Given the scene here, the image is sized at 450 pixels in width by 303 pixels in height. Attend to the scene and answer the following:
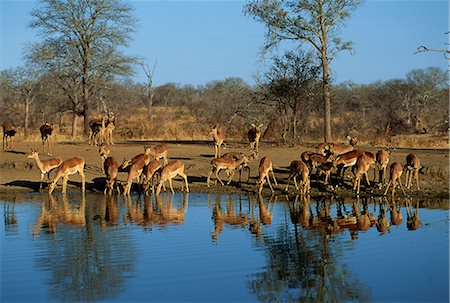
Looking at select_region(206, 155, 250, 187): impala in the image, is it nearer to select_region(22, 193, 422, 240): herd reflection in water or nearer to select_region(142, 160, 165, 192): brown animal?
select_region(22, 193, 422, 240): herd reflection in water

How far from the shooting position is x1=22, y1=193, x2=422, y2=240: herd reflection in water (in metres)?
15.6

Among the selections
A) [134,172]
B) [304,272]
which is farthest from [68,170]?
[304,272]

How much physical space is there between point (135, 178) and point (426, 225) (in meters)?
9.58

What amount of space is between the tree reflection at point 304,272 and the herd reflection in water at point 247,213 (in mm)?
589

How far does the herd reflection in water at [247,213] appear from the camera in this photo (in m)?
15.6

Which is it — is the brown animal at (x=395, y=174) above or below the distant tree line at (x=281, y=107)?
below

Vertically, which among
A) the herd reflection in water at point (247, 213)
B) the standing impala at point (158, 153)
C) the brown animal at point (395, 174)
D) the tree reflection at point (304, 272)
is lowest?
the tree reflection at point (304, 272)

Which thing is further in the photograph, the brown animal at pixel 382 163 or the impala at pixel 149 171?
the impala at pixel 149 171

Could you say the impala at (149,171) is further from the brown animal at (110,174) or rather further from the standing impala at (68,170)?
the standing impala at (68,170)

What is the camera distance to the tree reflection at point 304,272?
1017 cm

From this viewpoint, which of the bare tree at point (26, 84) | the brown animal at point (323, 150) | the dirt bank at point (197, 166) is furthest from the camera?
the bare tree at point (26, 84)

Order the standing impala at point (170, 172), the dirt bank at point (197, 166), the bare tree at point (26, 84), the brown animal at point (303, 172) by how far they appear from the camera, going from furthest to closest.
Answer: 1. the bare tree at point (26, 84)
2. the dirt bank at point (197, 166)
3. the standing impala at point (170, 172)
4. the brown animal at point (303, 172)

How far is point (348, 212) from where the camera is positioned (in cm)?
1736

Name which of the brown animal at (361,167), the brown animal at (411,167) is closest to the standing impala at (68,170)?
the brown animal at (361,167)
